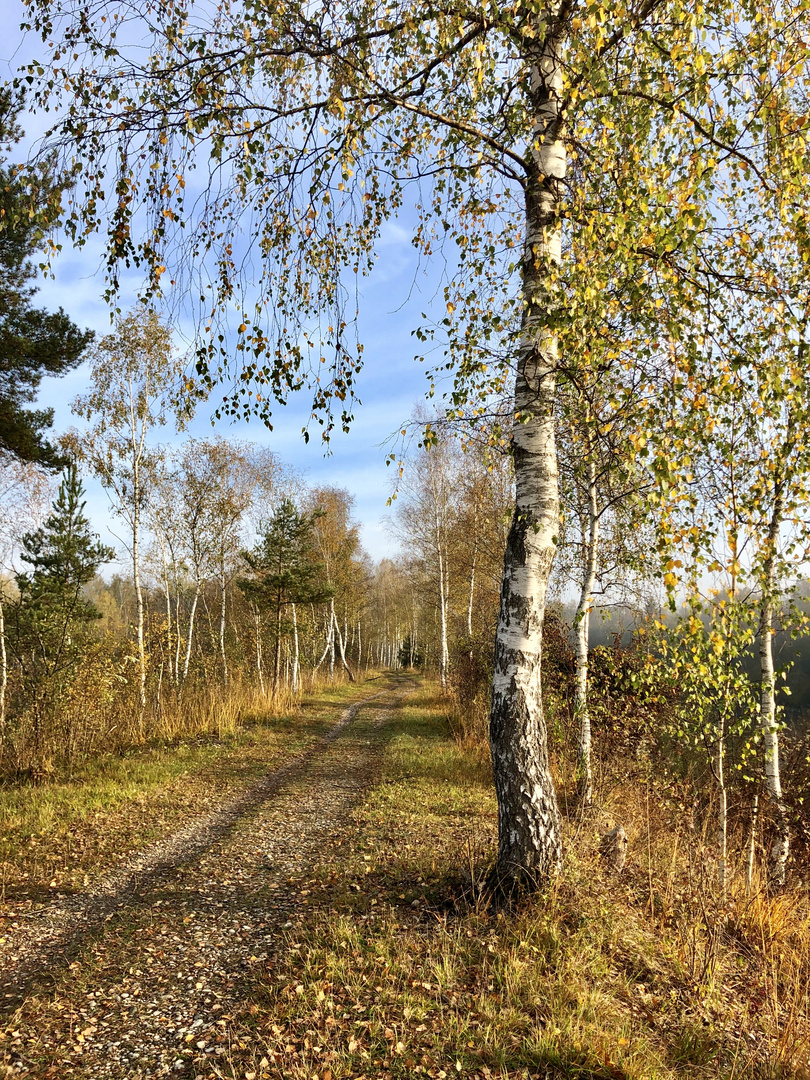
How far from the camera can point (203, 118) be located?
3.76 m

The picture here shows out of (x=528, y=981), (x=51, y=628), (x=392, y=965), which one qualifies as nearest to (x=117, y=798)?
(x=51, y=628)

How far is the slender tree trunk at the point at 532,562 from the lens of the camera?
4047mm

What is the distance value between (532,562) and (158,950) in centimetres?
404

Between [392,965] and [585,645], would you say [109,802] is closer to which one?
[392,965]

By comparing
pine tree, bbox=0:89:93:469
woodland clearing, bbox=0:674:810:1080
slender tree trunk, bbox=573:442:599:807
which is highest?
pine tree, bbox=0:89:93:469

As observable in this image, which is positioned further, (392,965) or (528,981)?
(392,965)

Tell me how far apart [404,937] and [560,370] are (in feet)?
14.0

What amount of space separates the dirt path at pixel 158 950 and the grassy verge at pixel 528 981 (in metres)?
0.28

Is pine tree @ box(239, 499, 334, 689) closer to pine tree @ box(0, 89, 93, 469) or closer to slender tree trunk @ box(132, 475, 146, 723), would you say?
slender tree trunk @ box(132, 475, 146, 723)

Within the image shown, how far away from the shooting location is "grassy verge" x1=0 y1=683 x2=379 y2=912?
17.9 feet

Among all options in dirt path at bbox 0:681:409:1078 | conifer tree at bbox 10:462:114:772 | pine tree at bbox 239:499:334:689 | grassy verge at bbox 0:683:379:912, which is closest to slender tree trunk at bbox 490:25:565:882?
dirt path at bbox 0:681:409:1078

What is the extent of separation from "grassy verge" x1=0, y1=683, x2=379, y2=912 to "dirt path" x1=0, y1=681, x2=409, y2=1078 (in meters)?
0.41

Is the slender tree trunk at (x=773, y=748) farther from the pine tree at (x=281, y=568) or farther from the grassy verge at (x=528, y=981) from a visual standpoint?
the pine tree at (x=281, y=568)

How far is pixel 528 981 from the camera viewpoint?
3.30m
